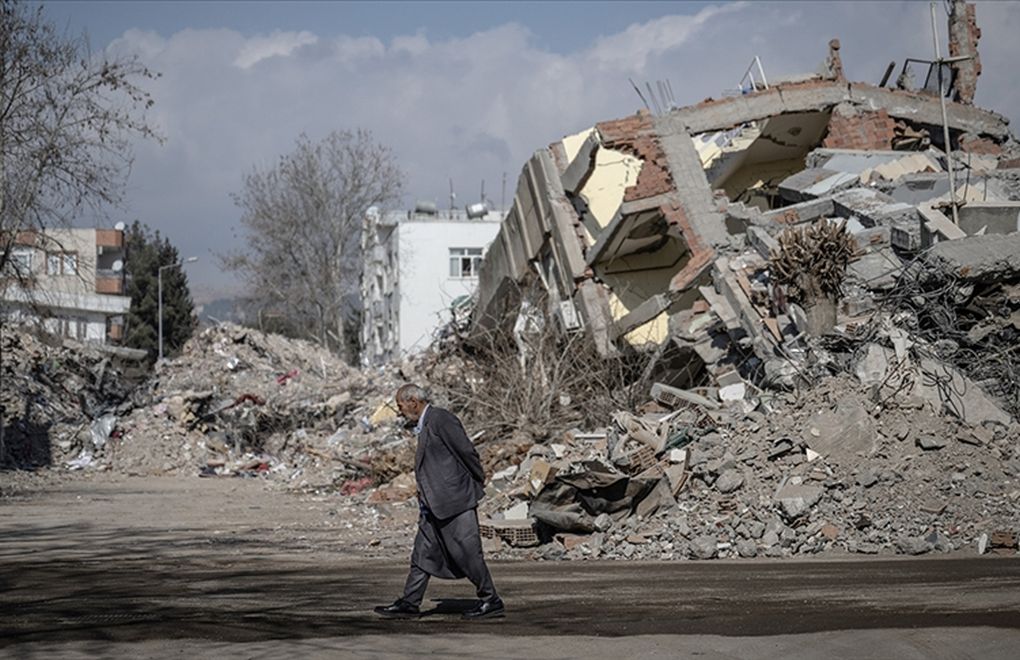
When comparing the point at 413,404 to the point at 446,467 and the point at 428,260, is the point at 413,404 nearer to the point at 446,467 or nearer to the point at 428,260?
the point at 446,467

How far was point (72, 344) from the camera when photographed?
37969mm

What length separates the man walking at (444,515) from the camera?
809 cm

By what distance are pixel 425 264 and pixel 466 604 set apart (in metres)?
58.9

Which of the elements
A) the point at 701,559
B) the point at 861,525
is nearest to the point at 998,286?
the point at 861,525

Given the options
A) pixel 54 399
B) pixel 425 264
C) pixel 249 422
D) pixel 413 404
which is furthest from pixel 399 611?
pixel 425 264

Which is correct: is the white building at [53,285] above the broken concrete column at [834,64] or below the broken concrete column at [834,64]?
below

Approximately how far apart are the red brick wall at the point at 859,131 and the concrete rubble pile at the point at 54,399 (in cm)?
1910

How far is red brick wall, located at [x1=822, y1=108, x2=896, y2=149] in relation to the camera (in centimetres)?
2578

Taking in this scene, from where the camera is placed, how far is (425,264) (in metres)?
67.3

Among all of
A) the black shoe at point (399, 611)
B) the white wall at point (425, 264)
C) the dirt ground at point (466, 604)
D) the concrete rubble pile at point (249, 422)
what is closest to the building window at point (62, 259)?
the concrete rubble pile at point (249, 422)

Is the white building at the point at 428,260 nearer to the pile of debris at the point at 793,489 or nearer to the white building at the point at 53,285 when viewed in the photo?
the white building at the point at 53,285

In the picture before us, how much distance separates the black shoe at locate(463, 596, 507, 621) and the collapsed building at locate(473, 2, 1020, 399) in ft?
31.4

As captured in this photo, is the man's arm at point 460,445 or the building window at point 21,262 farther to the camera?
the building window at point 21,262

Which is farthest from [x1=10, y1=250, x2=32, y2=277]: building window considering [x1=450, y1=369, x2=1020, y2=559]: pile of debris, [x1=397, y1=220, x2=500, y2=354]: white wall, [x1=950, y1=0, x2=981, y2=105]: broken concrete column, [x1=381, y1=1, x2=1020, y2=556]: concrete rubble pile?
[x1=397, y1=220, x2=500, y2=354]: white wall
